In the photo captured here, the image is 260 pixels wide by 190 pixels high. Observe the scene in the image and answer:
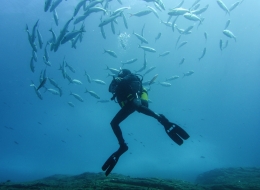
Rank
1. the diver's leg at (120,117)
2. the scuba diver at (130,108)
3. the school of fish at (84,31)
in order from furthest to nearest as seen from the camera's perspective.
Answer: the school of fish at (84,31)
the diver's leg at (120,117)
the scuba diver at (130,108)

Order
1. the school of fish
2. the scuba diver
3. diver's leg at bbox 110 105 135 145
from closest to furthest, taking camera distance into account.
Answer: the scuba diver
diver's leg at bbox 110 105 135 145
the school of fish

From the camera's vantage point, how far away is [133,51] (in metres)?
34.6

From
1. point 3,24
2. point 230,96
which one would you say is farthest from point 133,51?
point 230,96

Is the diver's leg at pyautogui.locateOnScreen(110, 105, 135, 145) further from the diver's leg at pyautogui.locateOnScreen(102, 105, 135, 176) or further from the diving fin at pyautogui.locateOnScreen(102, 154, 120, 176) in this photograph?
the diving fin at pyautogui.locateOnScreen(102, 154, 120, 176)

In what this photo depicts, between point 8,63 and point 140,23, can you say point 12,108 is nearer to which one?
point 8,63

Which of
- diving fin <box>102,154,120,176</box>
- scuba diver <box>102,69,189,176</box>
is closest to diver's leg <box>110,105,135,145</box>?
scuba diver <box>102,69,189,176</box>

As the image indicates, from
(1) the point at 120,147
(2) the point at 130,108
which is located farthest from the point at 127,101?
(1) the point at 120,147

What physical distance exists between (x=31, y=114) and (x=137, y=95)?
6089cm

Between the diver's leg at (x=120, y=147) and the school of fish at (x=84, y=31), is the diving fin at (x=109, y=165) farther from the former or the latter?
the school of fish at (x=84, y=31)

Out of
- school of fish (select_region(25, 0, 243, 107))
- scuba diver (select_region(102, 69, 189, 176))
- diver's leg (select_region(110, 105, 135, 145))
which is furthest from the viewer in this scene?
school of fish (select_region(25, 0, 243, 107))

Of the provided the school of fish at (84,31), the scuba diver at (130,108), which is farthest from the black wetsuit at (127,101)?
the school of fish at (84,31)

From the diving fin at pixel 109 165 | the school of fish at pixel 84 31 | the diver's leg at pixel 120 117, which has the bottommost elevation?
the diving fin at pixel 109 165

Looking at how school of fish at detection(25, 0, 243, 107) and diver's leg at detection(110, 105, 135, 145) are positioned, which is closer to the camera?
diver's leg at detection(110, 105, 135, 145)

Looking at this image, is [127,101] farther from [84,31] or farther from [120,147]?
[84,31]
